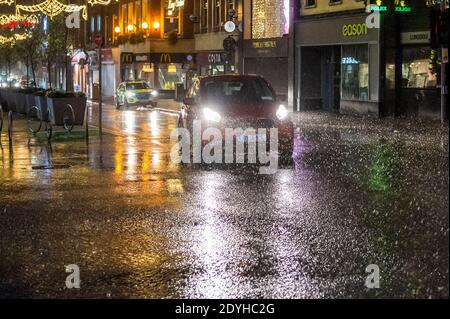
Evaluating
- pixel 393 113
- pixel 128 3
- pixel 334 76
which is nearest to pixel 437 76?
pixel 393 113

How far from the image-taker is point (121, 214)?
10094 millimetres

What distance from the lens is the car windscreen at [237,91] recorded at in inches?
674

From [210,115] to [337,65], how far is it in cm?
2120

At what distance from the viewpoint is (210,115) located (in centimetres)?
1619

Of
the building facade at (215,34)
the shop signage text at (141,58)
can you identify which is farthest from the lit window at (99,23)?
the building facade at (215,34)

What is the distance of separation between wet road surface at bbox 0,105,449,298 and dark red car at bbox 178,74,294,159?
34.6 inches

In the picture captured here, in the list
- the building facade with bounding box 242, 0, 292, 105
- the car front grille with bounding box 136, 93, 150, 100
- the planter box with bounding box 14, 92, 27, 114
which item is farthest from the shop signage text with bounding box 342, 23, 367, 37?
the car front grille with bounding box 136, 93, 150, 100

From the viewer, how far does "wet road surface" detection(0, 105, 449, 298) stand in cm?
668

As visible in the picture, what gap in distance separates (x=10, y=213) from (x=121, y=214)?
56.6 inches

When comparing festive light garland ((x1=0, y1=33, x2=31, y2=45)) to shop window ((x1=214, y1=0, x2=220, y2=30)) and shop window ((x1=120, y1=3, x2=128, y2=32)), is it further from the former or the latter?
shop window ((x1=120, y1=3, x2=128, y2=32))

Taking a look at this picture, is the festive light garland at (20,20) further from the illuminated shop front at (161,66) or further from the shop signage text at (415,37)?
the shop signage text at (415,37)

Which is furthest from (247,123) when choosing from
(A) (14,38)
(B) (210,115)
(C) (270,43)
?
(A) (14,38)

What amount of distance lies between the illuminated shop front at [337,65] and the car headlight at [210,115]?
16.1 m

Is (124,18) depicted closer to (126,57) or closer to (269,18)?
(126,57)
